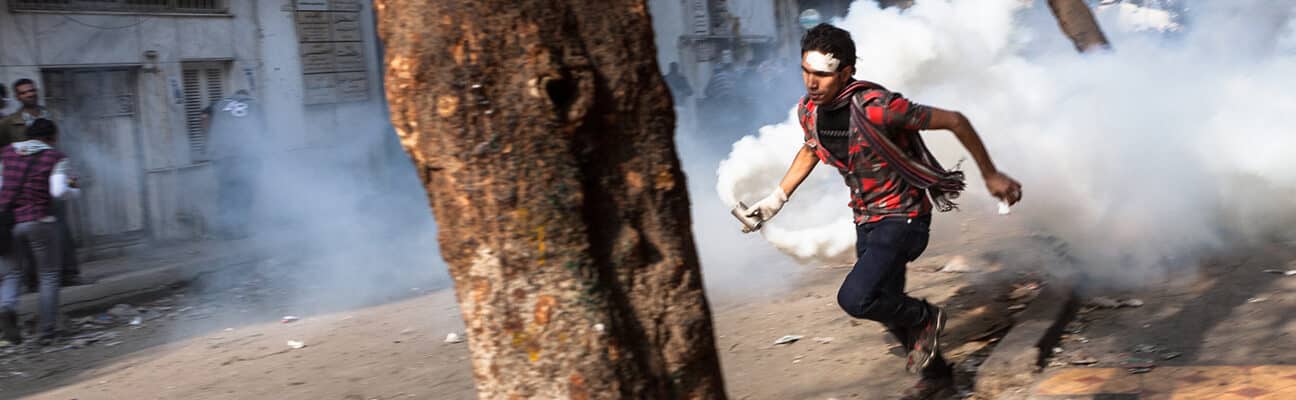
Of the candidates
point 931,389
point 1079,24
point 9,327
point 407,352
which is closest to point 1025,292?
point 931,389

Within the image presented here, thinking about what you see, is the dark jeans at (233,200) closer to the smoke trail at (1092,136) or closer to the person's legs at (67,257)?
the person's legs at (67,257)

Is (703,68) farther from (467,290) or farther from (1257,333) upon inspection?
(467,290)

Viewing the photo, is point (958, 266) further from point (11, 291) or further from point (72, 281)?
point (72, 281)

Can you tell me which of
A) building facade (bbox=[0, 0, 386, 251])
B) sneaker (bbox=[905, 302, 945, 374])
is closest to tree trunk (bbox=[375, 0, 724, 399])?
sneaker (bbox=[905, 302, 945, 374])

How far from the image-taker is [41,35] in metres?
11.6

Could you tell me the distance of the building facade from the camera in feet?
38.9

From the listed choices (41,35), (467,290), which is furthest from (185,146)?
(467,290)

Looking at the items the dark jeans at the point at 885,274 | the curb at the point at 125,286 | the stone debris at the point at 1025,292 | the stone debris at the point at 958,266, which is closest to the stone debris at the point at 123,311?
the curb at the point at 125,286

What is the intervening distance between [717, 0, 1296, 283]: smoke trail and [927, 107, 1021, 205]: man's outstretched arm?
268 centimetres

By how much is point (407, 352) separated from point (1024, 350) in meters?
3.26

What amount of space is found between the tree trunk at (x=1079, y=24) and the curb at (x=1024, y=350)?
329 centimetres

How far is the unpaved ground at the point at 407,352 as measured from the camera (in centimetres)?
558

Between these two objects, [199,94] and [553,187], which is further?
[199,94]

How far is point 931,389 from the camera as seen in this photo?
196 inches
